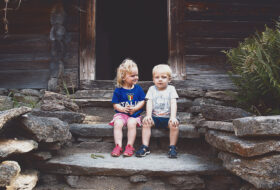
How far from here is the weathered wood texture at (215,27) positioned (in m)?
4.57

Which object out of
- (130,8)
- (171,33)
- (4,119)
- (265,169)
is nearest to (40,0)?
(171,33)

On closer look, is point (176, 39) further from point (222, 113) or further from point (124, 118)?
point (222, 113)

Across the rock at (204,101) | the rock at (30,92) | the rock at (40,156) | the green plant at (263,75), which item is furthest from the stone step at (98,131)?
the rock at (30,92)

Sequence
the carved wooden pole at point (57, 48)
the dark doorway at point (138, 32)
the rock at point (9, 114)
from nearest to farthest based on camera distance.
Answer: the rock at point (9, 114) → the carved wooden pole at point (57, 48) → the dark doorway at point (138, 32)

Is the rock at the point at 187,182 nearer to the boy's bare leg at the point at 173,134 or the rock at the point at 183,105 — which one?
the boy's bare leg at the point at 173,134

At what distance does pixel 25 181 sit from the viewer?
6.37 feet

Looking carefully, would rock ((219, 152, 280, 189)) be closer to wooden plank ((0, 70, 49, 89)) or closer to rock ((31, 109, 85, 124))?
rock ((31, 109, 85, 124))

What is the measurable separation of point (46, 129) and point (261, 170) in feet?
5.57

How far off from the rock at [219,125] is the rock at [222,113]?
0.08 m

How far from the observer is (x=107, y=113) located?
12.1ft

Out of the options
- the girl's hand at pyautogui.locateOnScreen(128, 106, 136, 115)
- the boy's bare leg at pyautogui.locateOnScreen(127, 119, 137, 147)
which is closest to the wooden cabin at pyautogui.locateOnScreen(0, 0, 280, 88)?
the girl's hand at pyautogui.locateOnScreen(128, 106, 136, 115)

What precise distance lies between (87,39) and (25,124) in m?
2.66

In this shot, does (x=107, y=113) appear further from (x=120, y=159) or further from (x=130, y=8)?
(x=130, y=8)

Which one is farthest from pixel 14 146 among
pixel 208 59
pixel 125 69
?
pixel 208 59
